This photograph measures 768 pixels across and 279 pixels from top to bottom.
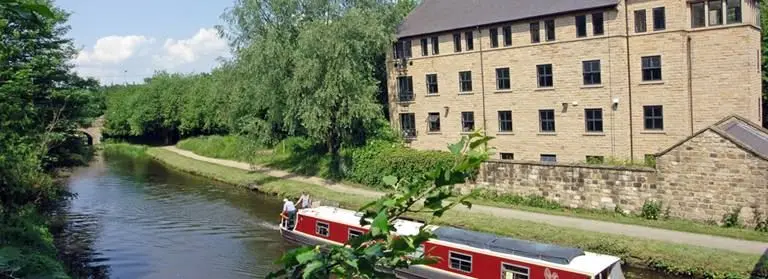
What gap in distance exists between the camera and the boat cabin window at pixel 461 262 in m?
16.2

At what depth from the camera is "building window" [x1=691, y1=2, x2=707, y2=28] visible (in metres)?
24.6

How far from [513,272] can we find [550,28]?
15061 mm

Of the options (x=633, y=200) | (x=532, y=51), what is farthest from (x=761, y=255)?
(x=532, y=51)

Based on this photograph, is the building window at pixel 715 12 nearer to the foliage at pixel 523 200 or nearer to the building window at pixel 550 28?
the building window at pixel 550 28

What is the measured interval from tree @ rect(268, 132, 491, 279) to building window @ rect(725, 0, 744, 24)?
25374 millimetres

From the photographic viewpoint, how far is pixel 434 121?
32.7m

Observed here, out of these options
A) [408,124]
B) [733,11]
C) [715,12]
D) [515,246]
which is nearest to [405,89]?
[408,124]

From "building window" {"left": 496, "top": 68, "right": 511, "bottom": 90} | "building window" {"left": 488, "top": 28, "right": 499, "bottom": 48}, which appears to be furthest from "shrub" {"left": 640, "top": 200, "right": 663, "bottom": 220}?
"building window" {"left": 488, "top": 28, "right": 499, "bottom": 48}

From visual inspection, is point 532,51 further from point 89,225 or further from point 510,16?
point 89,225

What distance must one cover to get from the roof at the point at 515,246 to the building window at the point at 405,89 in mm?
17051

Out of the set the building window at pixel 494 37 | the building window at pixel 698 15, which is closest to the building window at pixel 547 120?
the building window at pixel 494 37

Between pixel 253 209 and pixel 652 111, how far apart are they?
1707 cm

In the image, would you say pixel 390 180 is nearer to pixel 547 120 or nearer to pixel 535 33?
pixel 547 120

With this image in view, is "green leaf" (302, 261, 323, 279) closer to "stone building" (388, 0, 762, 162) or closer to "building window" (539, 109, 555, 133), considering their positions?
"stone building" (388, 0, 762, 162)
